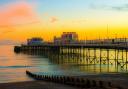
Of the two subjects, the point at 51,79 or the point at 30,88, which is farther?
the point at 51,79

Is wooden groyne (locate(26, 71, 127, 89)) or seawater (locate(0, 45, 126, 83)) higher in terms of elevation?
wooden groyne (locate(26, 71, 127, 89))

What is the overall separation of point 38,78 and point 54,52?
7767 cm

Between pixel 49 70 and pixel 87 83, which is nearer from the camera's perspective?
pixel 87 83

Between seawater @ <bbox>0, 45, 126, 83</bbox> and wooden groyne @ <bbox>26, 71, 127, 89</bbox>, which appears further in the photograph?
seawater @ <bbox>0, 45, 126, 83</bbox>

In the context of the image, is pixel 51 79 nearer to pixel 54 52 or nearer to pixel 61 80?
pixel 61 80

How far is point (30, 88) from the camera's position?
3338 centimetres

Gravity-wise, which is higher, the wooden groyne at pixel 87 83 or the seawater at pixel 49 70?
the wooden groyne at pixel 87 83

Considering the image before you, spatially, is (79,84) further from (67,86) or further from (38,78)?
(38,78)

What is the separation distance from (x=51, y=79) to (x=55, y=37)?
15723 cm

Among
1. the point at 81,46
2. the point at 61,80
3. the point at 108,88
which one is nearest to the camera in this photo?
the point at 108,88

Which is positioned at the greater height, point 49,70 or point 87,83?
point 87,83

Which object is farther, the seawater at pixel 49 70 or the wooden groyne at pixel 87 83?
the seawater at pixel 49 70

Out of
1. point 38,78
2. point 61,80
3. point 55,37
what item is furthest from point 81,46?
point 55,37

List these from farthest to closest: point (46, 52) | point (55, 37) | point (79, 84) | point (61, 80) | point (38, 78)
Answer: point (55, 37) → point (46, 52) → point (38, 78) → point (61, 80) → point (79, 84)
